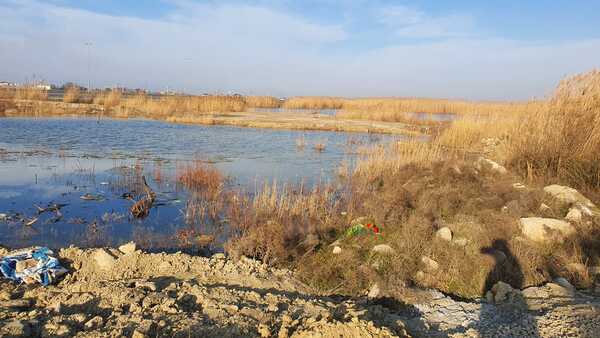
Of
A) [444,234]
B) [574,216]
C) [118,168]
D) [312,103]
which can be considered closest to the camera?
[444,234]

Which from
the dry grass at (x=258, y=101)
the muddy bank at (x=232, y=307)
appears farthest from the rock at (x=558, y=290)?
the dry grass at (x=258, y=101)

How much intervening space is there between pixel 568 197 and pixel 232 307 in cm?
636

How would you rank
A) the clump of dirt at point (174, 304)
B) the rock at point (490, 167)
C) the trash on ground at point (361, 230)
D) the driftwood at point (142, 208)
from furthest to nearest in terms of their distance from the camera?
1. the rock at point (490, 167)
2. the driftwood at point (142, 208)
3. the trash on ground at point (361, 230)
4. the clump of dirt at point (174, 304)

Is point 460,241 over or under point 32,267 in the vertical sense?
over

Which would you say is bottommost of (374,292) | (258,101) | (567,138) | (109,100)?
(374,292)

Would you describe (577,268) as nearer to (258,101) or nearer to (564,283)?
(564,283)

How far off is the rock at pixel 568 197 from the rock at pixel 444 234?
102 inches

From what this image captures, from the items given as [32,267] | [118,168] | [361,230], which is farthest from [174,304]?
[118,168]

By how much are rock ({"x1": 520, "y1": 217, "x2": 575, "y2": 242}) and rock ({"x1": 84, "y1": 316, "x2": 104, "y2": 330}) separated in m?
5.65

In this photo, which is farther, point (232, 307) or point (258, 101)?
point (258, 101)

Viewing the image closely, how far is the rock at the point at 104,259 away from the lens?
5.18 meters

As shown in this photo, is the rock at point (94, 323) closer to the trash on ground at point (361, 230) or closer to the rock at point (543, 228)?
the trash on ground at point (361, 230)

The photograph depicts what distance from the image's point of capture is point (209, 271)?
510 cm

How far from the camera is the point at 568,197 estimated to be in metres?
7.54
